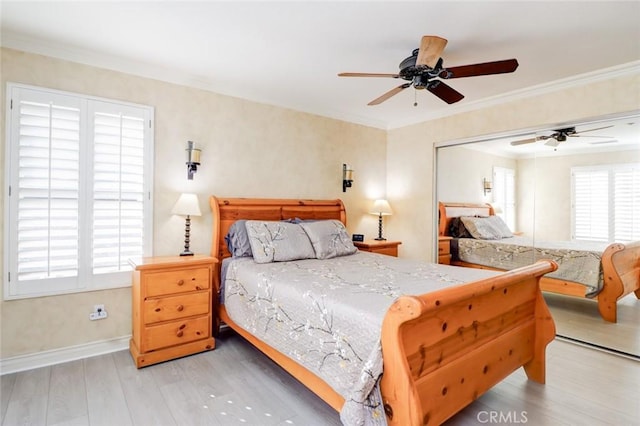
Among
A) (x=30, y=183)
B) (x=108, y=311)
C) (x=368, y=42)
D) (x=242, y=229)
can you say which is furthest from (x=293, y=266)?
(x=30, y=183)

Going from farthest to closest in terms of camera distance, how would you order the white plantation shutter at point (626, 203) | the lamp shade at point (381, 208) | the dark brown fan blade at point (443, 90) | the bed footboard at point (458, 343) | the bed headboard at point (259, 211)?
the lamp shade at point (381, 208) < the bed headboard at point (259, 211) < the white plantation shutter at point (626, 203) < the dark brown fan blade at point (443, 90) < the bed footboard at point (458, 343)

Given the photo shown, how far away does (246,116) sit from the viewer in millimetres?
3656

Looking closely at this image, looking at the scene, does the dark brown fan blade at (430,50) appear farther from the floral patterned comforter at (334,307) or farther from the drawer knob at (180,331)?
the drawer knob at (180,331)

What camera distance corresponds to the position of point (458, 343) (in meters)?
1.77

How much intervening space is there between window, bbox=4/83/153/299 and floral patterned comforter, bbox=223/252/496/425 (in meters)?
1.05

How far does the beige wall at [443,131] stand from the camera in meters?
2.97

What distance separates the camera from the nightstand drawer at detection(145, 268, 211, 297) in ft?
8.59

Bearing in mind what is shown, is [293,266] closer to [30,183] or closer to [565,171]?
[30,183]

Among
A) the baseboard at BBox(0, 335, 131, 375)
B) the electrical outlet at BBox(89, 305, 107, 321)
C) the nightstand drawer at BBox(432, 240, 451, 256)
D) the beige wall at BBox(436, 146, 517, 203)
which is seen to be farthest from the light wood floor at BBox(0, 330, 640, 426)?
Result: the beige wall at BBox(436, 146, 517, 203)

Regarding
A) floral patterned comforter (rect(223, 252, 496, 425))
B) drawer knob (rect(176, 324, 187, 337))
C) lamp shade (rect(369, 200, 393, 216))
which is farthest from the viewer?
lamp shade (rect(369, 200, 393, 216))

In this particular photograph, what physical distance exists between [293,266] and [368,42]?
1.92m

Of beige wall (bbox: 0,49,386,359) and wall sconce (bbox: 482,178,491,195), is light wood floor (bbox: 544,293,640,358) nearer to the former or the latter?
wall sconce (bbox: 482,178,491,195)

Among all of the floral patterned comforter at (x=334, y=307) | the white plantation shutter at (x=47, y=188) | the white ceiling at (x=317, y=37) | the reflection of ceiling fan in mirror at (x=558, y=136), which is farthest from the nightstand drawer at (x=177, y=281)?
the reflection of ceiling fan in mirror at (x=558, y=136)

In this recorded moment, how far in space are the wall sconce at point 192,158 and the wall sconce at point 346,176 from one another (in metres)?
1.99
